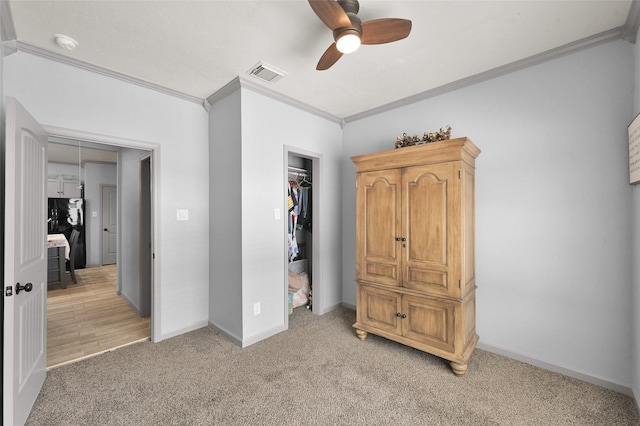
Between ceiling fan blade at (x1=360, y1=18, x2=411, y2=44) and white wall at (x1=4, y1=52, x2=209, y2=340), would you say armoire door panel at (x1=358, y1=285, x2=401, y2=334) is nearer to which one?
white wall at (x1=4, y1=52, x2=209, y2=340)

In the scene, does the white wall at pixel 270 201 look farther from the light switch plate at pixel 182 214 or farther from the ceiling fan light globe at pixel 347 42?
the ceiling fan light globe at pixel 347 42

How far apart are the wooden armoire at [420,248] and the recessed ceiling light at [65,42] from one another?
2523 mm

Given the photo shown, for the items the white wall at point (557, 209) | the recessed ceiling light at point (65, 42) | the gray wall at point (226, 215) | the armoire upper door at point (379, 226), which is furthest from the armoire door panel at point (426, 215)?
the recessed ceiling light at point (65, 42)

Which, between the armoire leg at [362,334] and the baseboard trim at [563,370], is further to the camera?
the armoire leg at [362,334]

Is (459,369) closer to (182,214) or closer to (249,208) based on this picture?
(249,208)

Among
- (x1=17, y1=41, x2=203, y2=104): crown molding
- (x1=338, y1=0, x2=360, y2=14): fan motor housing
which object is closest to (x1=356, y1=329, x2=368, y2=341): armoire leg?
(x1=338, y1=0, x2=360, y2=14): fan motor housing

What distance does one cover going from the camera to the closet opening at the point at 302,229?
12.1 ft

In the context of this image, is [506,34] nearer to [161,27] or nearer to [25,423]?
[161,27]

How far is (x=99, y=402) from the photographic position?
6.54ft

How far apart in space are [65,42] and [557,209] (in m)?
4.06

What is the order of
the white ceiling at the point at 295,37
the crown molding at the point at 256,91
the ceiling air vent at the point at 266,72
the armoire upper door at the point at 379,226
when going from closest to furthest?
the white ceiling at the point at 295,37 < the ceiling air vent at the point at 266,72 < the armoire upper door at the point at 379,226 < the crown molding at the point at 256,91

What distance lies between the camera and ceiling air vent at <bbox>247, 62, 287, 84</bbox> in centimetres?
254

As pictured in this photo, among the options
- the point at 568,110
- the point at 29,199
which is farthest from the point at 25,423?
the point at 568,110

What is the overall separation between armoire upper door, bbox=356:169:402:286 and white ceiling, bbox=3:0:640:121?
1.02 meters
